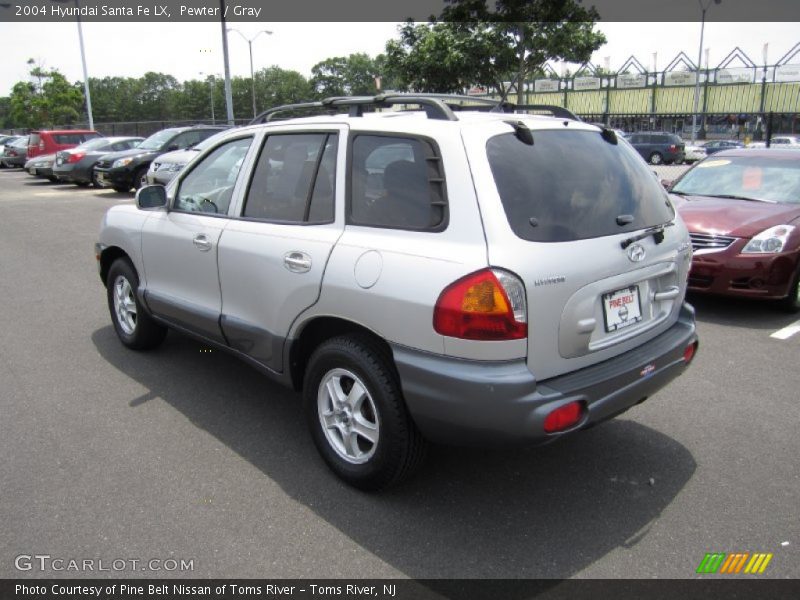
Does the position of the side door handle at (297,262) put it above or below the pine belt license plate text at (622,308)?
above

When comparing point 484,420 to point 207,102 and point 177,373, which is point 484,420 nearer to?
point 177,373

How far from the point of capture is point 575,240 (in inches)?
111

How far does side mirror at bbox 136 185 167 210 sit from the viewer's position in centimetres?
449

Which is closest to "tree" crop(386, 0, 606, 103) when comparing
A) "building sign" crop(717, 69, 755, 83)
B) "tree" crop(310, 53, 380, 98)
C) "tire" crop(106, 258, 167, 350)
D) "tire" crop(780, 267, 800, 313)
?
"tire" crop(780, 267, 800, 313)

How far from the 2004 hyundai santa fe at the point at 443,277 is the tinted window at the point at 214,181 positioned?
0.56 feet

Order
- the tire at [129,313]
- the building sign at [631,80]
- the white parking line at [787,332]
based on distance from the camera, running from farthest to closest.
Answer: the building sign at [631,80]
the white parking line at [787,332]
the tire at [129,313]

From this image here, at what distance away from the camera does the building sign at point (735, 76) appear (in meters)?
48.6

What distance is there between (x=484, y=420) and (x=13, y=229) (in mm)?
12169

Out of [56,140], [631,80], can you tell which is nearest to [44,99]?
[56,140]

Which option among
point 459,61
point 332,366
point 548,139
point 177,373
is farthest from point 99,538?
point 459,61

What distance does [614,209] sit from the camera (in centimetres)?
310

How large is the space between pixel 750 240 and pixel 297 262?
468 centimetres

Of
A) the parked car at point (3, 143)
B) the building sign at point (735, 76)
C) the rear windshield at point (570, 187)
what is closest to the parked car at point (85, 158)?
the parked car at point (3, 143)

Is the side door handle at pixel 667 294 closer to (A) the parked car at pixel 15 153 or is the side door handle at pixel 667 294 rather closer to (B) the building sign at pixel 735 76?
(A) the parked car at pixel 15 153
